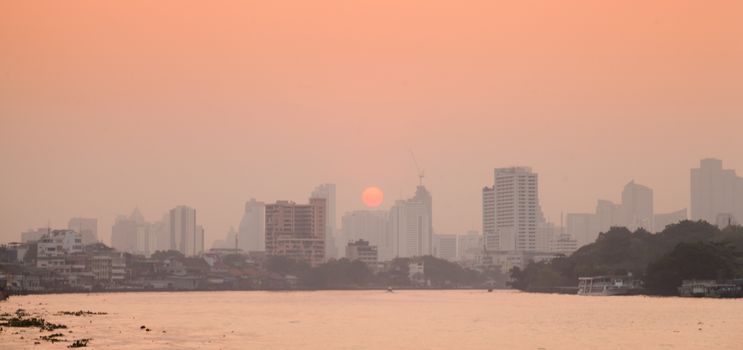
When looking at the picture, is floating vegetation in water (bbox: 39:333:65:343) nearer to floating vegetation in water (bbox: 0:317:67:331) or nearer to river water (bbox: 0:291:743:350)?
river water (bbox: 0:291:743:350)

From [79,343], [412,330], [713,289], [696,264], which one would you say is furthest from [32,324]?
[696,264]

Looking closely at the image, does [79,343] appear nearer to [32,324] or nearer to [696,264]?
[32,324]

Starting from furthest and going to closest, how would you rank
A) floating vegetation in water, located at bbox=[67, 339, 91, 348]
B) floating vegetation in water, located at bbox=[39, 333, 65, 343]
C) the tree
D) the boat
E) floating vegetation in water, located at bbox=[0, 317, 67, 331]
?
the tree → the boat → floating vegetation in water, located at bbox=[0, 317, 67, 331] → floating vegetation in water, located at bbox=[39, 333, 65, 343] → floating vegetation in water, located at bbox=[67, 339, 91, 348]

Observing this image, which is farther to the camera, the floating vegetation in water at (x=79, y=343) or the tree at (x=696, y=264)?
the tree at (x=696, y=264)

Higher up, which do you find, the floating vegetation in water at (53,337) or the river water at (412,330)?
the floating vegetation in water at (53,337)

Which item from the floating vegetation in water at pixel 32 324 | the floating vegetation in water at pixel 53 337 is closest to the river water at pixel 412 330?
the floating vegetation in water at pixel 53 337

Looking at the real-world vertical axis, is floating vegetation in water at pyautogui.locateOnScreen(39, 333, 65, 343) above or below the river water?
above

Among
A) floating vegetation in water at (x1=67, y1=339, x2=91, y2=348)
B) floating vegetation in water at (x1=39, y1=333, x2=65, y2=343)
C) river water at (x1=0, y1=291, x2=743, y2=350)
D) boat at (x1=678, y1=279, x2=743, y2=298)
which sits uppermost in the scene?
boat at (x1=678, y1=279, x2=743, y2=298)

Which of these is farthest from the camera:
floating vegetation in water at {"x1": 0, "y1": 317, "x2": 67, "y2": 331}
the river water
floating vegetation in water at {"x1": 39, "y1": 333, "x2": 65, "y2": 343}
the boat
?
the boat

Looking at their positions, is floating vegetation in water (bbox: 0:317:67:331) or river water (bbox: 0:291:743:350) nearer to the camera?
river water (bbox: 0:291:743:350)

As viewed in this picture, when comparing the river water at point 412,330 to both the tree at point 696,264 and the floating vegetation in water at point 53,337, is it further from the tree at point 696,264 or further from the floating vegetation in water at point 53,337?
the tree at point 696,264

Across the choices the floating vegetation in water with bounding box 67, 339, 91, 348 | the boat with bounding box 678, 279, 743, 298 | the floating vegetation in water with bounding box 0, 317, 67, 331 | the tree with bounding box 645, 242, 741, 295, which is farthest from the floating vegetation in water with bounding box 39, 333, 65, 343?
the tree with bounding box 645, 242, 741, 295

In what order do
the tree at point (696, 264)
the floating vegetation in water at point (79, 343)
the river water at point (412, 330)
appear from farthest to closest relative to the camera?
the tree at point (696, 264)
the river water at point (412, 330)
the floating vegetation in water at point (79, 343)

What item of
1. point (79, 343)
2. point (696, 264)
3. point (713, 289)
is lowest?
point (79, 343)
